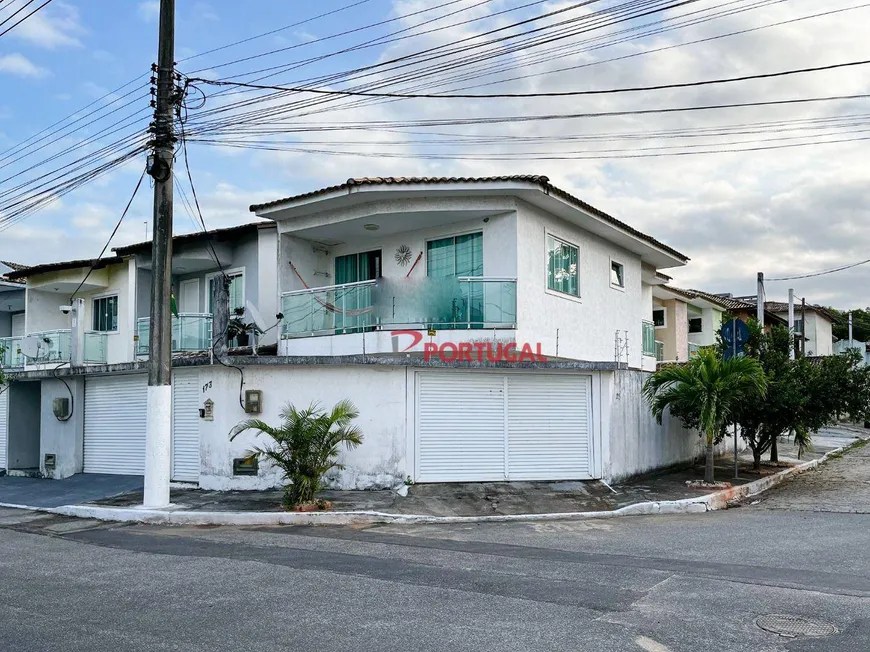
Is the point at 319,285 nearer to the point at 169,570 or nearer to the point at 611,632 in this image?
the point at 169,570

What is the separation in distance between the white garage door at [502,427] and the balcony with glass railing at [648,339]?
25.4 feet

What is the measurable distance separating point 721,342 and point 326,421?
967 cm

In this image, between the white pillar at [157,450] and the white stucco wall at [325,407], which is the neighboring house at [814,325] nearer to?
the white stucco wall at [325,407]

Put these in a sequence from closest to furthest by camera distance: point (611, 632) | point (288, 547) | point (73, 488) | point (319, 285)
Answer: point (611, 632) < point (288, 547) < point (73, 488) < point (319, 285)

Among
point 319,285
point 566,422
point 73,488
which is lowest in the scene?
point 73,488

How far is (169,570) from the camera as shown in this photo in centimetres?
867

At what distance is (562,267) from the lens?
18.6m

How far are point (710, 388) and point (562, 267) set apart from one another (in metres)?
4.83

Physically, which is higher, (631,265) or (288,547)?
(631,265)

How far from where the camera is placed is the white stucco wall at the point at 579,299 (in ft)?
55.9

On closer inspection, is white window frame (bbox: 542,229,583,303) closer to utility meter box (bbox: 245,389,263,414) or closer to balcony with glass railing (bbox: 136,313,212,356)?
utility meter box (bbox: 245,389,263,414)

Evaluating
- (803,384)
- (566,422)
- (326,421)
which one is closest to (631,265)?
(803,384)

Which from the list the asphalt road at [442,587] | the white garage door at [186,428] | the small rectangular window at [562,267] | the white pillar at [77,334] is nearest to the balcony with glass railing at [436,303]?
the small rectangular window at [562,267]

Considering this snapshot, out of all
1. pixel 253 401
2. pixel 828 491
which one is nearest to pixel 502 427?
pixel 253 401
